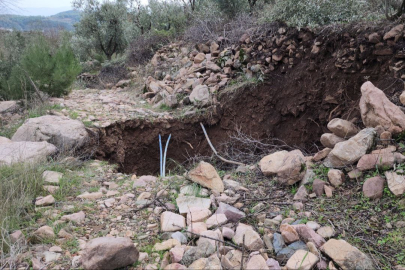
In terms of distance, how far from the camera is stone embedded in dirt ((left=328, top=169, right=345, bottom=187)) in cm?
254

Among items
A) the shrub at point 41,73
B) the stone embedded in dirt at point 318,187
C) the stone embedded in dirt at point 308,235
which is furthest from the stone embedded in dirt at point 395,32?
the shrub at point 41,73

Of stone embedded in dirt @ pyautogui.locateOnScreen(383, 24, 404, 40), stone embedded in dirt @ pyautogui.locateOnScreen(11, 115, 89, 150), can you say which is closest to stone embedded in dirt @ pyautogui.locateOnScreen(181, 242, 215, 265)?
stone embedded in dirt @ pyautogui.locateOnScreen(11, 115, 89, 150)

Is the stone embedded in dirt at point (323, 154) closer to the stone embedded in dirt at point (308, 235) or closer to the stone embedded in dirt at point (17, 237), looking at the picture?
the stone embedded in dirt at point (308, 235)

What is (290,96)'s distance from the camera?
4.85m

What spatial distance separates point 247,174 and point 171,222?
118cm

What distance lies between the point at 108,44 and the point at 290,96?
8606 mm

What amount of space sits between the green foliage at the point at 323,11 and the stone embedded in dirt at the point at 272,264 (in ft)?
12.3

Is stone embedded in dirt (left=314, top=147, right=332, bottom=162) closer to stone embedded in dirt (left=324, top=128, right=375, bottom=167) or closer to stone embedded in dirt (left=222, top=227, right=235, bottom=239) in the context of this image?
stone embedded in dirt (left=324, top=128, right=375, bottom=167)

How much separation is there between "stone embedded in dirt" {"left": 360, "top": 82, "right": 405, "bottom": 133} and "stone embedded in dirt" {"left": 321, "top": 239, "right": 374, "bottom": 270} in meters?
1.41

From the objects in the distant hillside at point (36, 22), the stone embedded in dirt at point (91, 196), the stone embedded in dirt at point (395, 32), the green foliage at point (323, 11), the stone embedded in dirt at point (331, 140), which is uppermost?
the distant hillside at point (36, 22)

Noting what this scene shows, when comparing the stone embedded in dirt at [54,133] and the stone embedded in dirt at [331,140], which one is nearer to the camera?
the stone embedded in dirt at [331,140]

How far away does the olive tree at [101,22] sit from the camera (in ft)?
35.2

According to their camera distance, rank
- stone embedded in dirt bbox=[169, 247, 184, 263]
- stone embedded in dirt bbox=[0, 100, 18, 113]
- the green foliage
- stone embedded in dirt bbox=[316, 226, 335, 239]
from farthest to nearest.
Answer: stone embedded in dirt bbox=[0, 100, 18, 113], the green foliage, stone embedded in dirt bbox=[316, 226, 335, 239], stone embedded in dirt bbox=[169, 247, 184, 263]

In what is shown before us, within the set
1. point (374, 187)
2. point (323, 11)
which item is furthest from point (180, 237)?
point (323, 11)
